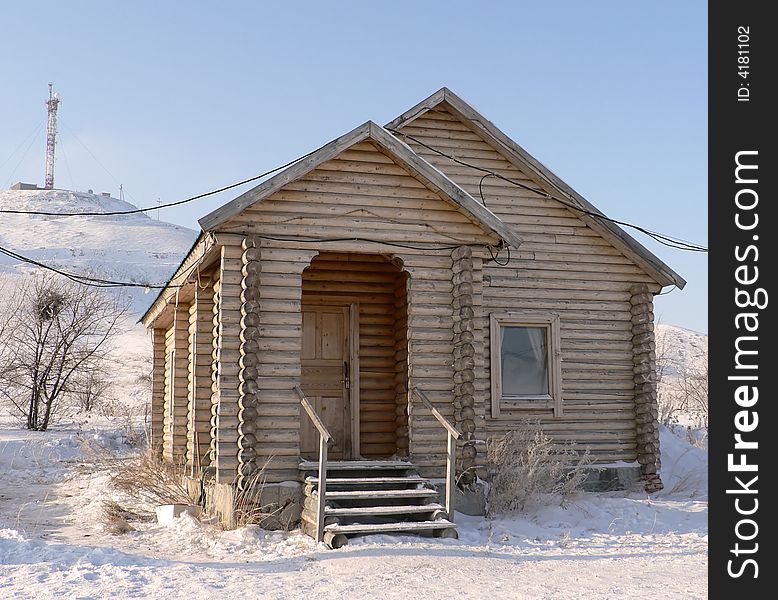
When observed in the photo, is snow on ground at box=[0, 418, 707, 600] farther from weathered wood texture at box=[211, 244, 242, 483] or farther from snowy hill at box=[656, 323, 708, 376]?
snowy hill at box=[656, 323, 708, 376]

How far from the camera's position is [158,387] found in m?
19.7

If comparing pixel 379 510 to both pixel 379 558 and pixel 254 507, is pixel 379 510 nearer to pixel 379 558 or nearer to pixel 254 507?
pixel 379 558

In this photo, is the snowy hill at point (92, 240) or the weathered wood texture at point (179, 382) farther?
the snowy hill at point (92, 240)

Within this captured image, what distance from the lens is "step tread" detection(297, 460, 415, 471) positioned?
1135 centimetres

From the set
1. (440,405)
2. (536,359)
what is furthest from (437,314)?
(536,359)

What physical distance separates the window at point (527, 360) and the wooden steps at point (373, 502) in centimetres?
373

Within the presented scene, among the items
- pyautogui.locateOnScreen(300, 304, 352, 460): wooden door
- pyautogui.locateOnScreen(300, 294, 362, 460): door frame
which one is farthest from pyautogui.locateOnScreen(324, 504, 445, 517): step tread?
pyautogui.locateOnScreen(300, 304, 352, 460): wooden door

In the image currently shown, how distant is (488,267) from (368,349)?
8.16 ft

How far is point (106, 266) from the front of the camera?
65.7 m

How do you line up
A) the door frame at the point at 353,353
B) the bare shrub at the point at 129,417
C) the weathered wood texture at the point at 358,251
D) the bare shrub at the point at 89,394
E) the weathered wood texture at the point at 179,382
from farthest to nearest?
the bare shrub at the point at 89,394 → the bare shrub at the point at 129,417 → the weathered wood texture at the point at 179,382 → the door frame at the point at 353,353 → the weathered wood texture at the point at 358,251

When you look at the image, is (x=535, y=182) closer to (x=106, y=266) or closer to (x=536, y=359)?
(x=536, y=359)

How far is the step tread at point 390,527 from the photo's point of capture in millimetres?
9969

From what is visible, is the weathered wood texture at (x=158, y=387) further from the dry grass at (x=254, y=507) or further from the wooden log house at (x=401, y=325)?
the dry grass at (x=254, y=507)

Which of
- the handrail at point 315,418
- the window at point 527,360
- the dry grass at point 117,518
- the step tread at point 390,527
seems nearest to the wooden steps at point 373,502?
the step tread at point 390,527
